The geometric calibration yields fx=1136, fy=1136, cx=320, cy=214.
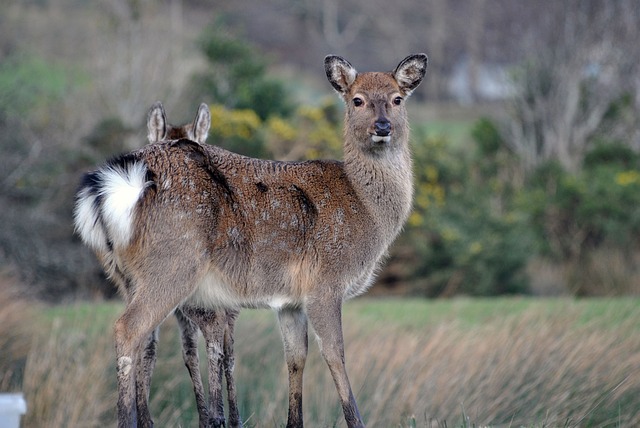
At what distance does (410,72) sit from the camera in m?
9.25

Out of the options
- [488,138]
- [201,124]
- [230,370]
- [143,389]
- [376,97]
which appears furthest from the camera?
[488,138]

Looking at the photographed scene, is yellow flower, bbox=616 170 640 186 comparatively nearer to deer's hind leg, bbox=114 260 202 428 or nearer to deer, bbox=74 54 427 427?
deer, bbox=74 54 427 427

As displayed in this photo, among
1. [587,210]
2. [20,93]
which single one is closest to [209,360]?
[587,210]

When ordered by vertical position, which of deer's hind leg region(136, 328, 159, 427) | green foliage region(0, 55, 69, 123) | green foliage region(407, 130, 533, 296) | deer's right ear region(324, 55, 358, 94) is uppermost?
deer's right ear region(324, 55, 358, 94)

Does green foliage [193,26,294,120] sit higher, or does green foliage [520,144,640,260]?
green foliage [193,26,294,120]

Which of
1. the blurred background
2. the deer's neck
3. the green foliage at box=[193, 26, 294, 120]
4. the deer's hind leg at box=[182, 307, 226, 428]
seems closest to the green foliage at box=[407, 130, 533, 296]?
the blurred background

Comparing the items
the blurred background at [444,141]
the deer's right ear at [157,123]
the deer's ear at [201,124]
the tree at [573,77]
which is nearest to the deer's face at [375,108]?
the deer's ear at [201,124]

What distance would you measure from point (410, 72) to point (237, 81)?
15.2m

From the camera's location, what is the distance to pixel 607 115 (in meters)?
25.7

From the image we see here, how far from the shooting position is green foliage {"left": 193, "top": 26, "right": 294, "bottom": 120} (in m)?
23.8

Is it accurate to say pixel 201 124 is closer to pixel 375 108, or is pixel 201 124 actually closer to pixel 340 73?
pixel 340 73

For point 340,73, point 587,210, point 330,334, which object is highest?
point 340,73

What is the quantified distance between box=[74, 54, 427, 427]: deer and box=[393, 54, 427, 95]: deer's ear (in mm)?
11

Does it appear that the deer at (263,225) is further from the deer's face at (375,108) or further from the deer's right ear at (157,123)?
the deer's right ear at (157,123)
